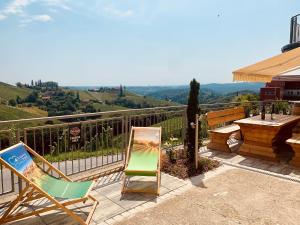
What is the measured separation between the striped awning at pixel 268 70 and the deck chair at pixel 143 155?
2.79 m

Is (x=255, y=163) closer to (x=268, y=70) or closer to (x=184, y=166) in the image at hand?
(x=184, y=166)

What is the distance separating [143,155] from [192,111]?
1.60 meters

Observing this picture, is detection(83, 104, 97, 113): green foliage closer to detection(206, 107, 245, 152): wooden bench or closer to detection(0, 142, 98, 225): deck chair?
detection(206, 107, 245, 152): wooden bench

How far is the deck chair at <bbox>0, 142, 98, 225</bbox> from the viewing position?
371 centimetres

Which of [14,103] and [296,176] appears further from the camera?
[14,103]

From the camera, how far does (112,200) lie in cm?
473

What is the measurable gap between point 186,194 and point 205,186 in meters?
0.58

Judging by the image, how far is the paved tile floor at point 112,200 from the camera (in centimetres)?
406

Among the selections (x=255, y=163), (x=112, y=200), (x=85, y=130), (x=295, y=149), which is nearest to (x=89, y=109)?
(x=255, y=163)

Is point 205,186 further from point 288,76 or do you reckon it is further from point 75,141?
point 288,76

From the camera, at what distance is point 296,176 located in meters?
5.92

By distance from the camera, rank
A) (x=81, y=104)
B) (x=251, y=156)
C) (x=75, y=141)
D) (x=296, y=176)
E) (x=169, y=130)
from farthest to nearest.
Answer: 1. (x=81, y=104)
2. (x=169, y=130)
3. (x=251, y=156)
4. (x=296, y=176)
5. (x=75, y=141)

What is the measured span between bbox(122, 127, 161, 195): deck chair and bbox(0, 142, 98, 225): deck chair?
3.23ft

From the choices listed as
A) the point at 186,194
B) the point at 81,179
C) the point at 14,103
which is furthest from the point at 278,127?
the point at 14,103
